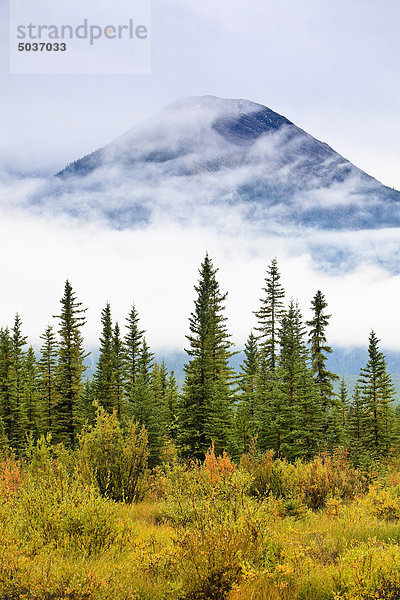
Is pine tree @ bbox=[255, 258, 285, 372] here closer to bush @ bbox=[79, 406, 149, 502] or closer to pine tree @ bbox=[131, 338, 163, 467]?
pine tree @ bbox=[131, 338, 163, 467]

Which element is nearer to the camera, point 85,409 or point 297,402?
point 297,402

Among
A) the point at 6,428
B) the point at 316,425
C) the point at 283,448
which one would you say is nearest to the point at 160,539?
the point at 283,448

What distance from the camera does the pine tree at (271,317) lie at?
37.6m

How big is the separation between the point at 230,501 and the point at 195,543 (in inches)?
35.7

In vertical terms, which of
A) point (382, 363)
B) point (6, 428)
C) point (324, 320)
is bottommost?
point (6, 428)

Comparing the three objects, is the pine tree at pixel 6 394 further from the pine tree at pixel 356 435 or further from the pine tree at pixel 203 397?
the pine tree at pixel 356 435

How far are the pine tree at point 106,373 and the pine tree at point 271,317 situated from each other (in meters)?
16.6

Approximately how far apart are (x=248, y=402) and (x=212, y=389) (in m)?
9.32

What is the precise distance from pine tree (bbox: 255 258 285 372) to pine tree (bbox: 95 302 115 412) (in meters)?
16.6

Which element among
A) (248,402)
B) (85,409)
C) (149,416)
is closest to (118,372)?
(85,409)

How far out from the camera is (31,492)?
23.6 ft

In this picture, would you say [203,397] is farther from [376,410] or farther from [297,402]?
[376,410]

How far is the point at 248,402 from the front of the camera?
38.5 meters

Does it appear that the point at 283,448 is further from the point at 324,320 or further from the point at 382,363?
the point at 382,363
